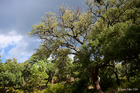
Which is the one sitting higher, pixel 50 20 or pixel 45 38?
pixel 50 20

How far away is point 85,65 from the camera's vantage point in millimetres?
9211

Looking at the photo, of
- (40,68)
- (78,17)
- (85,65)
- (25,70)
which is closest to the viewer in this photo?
(85,65)

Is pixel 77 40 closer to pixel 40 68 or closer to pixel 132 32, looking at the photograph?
pixel 132 32

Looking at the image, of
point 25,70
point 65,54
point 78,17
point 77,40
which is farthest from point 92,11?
point 25,70

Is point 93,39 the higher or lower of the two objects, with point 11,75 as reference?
higher

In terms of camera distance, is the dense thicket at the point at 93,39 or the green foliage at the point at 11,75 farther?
the green foliage at the point at 11,75

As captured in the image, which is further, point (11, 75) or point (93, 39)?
point (11, 75)

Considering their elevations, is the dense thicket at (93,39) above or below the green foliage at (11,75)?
above

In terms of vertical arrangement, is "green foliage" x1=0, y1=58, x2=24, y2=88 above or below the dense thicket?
below

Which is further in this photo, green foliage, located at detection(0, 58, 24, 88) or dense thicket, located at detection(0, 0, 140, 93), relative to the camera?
green foliage, located at detection(0, 58, 24, 88)

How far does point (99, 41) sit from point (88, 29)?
5658mm

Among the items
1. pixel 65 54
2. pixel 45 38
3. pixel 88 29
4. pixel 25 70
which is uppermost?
pixel 88 29

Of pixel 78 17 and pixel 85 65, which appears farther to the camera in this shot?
pixel 78 17

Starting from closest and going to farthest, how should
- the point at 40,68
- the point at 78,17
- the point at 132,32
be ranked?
the point at 132,32 → the point at 78,17 → the point at 40,68
